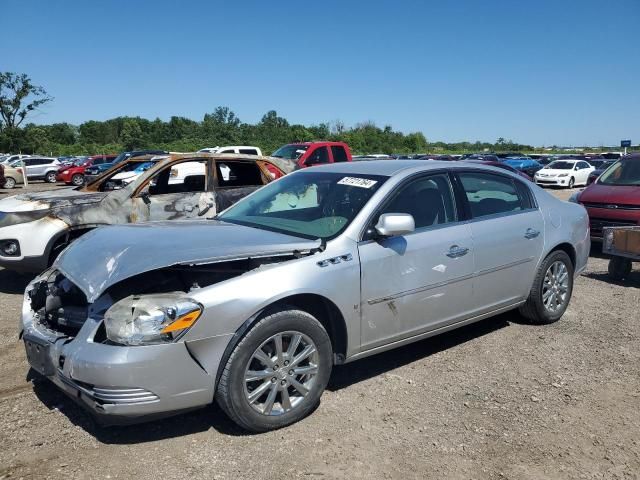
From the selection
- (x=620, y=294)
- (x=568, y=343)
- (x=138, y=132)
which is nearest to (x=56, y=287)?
(x=568, y=343)

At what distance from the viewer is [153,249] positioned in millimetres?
3217

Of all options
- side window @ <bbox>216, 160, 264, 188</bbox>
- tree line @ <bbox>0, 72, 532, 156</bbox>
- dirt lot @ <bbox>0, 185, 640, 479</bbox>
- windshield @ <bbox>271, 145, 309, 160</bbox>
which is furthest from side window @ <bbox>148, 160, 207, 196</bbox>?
tree line @ <bbox>0, 72, 532, 156</bbox>

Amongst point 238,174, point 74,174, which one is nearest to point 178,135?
point 74,174

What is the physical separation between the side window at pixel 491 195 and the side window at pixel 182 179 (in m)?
3.92

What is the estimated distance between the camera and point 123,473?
2.80m

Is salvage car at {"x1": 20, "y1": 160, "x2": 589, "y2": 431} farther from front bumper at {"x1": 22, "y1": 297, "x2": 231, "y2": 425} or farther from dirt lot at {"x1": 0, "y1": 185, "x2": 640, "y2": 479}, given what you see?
dirt lot at {"x1": 0, "y1": 185, "x2": 640, "y2": 479}

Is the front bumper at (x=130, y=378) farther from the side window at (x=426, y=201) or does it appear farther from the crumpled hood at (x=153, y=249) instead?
the side window at (x=426, y=201)

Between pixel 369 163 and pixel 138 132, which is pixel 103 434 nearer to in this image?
pixel 369 163

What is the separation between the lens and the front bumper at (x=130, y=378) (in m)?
2.77

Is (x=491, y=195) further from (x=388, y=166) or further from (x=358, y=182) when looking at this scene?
(x=358, y=182)

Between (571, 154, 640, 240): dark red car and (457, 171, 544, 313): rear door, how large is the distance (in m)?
4.07

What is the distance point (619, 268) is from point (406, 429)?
5.13 metres

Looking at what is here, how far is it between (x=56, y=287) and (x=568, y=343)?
4179 millimetres

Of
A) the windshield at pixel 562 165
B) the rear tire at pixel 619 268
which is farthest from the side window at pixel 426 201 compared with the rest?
the windshield at pixel 562 165
